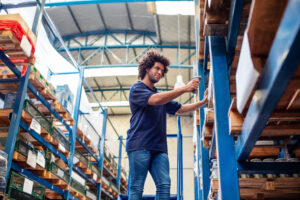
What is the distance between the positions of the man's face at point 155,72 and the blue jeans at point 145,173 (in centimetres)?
83

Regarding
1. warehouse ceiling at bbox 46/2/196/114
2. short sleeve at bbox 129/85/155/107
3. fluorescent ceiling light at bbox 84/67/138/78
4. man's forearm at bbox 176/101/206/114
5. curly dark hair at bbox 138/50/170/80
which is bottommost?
short sleeve at bbox 129/85/155/107

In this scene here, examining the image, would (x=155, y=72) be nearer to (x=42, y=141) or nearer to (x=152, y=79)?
(x=152, y=79)

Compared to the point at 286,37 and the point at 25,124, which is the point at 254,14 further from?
the point at 25,124

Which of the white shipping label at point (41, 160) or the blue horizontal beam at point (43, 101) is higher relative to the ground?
the blue horizontal beam at point (43, 101)

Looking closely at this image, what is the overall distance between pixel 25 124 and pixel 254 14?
15.1 ft

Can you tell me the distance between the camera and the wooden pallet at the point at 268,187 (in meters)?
2.83

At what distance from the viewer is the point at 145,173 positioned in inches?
116

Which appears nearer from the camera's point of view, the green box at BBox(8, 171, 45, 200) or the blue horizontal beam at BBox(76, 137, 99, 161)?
the green box at BBox(8, 171, 45, 200)

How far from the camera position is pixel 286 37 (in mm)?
1028

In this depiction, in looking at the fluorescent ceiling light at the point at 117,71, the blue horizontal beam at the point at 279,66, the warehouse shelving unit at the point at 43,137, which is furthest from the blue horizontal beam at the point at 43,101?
the fluorescent ceiling light at the point at 117,71

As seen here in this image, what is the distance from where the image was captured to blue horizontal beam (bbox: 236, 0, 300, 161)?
0.98 m

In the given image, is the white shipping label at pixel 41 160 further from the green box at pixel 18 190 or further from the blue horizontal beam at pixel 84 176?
the blue horizontal beam at pixel 84 176

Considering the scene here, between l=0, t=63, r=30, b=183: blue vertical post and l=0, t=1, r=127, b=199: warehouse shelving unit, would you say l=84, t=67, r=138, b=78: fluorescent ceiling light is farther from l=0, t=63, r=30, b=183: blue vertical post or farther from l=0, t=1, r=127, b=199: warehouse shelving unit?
l=0, t=63, r=30, b=183: blue vertical post

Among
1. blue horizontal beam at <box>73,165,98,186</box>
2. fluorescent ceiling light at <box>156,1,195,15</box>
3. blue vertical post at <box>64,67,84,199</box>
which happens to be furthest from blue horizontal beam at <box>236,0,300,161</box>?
fluorescent ceiling light at <box>156,1,195,15</box>
